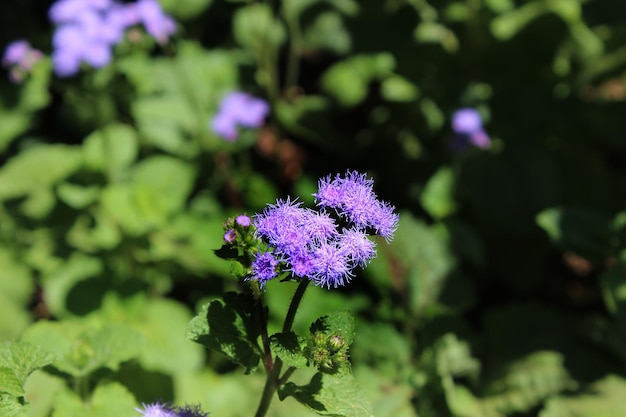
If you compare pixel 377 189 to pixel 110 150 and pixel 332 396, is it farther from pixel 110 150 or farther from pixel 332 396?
pixel 332 396

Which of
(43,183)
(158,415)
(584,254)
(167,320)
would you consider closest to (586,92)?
(584,254)

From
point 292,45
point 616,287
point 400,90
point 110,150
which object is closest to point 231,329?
point 616,287

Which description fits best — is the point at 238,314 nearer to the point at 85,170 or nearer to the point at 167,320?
the point at 167,320

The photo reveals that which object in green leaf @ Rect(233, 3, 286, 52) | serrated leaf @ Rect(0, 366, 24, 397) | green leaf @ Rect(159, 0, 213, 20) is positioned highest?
green leaf @ Rect(159, 0, 213, 20)

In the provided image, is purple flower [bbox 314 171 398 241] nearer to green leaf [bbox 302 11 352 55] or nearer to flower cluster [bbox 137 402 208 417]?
flower cluster [bbox 137 402 208 417]

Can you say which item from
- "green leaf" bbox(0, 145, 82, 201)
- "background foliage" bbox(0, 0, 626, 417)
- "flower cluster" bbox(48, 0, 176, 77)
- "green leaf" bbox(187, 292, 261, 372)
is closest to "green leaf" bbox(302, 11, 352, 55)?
"background foliage" bbox(0, 0, 626, 417)

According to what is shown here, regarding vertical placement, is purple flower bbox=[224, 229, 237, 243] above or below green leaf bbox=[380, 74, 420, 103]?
below
